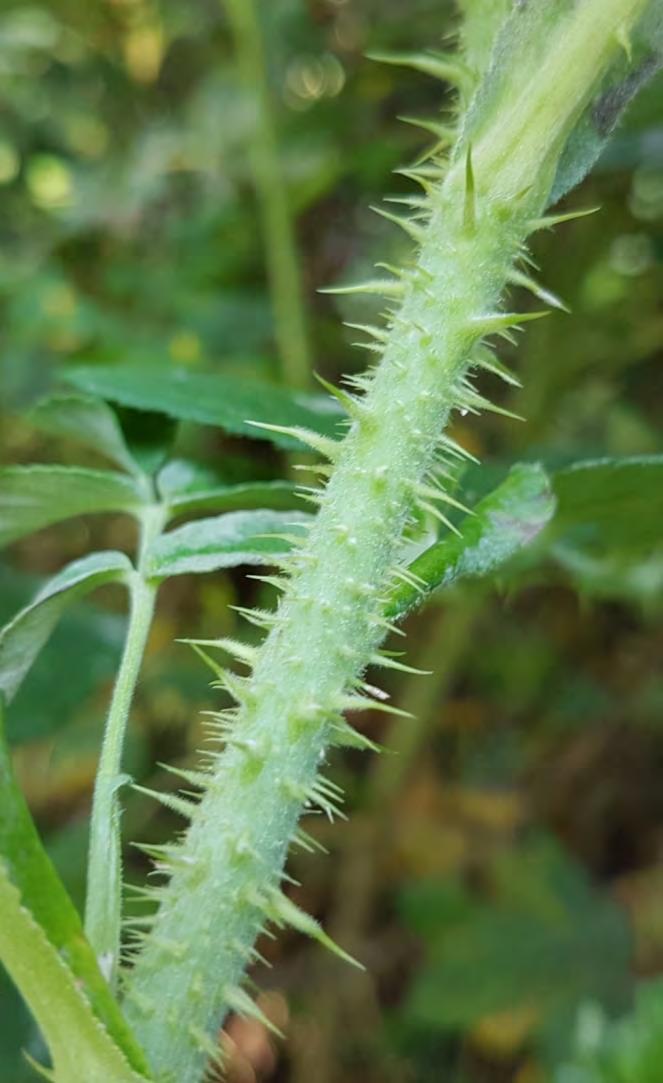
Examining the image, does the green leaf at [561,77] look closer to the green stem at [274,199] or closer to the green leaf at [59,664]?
the green leaf at [59,664]

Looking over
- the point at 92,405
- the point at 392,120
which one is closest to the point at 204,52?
the point at 392,120

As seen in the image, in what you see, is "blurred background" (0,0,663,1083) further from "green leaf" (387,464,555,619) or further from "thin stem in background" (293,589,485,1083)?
"green leaf" (387,464,555,619)

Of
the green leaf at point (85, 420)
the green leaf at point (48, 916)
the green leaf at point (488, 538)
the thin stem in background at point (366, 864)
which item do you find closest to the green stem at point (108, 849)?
the green leaf at point (48, 916)

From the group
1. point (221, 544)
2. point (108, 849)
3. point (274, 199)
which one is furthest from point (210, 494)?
point (274, 199)

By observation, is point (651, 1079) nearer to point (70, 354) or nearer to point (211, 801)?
point (211, 801)

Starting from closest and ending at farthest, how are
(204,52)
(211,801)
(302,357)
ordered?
(211,801)
(302,357)
(204,52)

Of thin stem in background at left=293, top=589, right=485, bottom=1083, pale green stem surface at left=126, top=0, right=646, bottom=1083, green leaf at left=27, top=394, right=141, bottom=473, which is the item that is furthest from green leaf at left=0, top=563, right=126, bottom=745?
thin stem in background at left=293, top=589, right=485, bottom=1083
